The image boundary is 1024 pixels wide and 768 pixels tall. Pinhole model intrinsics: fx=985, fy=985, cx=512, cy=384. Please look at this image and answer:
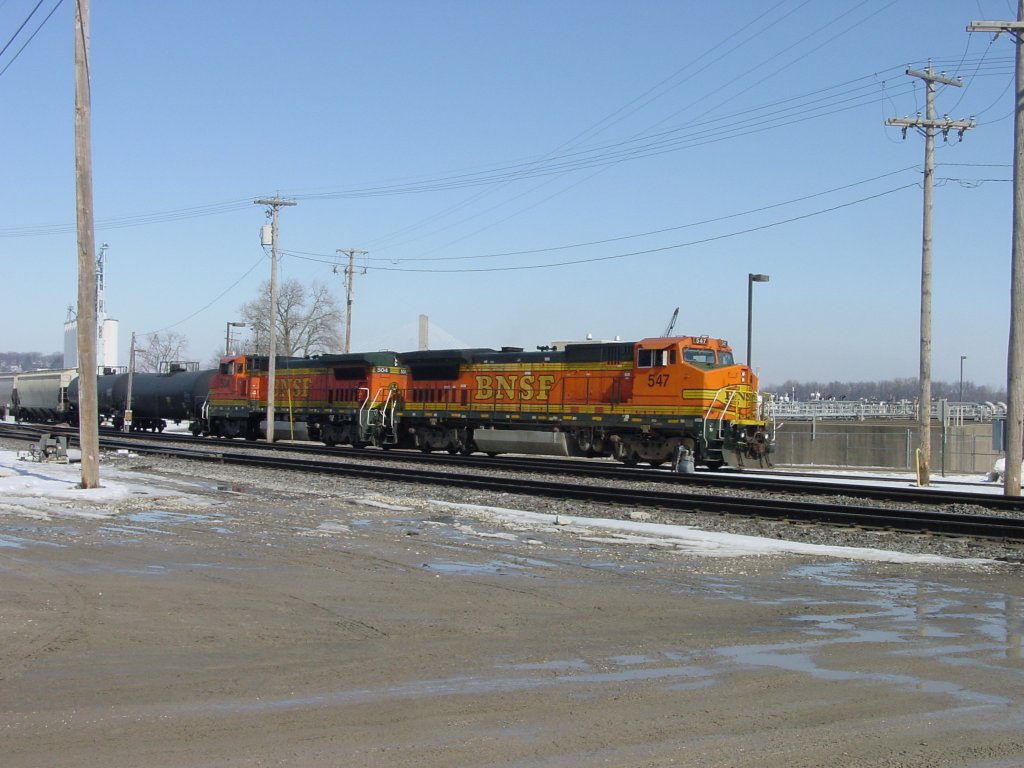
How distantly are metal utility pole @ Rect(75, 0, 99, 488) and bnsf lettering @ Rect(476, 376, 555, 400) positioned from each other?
52.9 ft

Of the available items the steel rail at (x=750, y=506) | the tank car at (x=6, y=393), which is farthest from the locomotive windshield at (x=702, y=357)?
the tank car at (x=6, y=393)

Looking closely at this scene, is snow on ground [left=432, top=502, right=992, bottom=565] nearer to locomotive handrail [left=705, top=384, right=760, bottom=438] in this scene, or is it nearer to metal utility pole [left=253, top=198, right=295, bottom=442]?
locomotive handrail [left=705, top=384, right=760, bottom=438]

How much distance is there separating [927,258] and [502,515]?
55.1 feet

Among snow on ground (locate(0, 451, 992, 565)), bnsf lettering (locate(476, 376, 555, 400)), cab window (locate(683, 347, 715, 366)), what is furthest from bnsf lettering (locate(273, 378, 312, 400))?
snow on ground (locate(0, 451, 992, 565))

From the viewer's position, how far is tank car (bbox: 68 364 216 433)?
4881 centimetres

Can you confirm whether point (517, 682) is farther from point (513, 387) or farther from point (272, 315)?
point (272, 315)

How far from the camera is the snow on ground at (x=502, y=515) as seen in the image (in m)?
12.8

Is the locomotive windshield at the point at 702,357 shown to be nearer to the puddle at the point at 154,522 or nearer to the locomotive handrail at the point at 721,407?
the locomotive handrail at the point at 721,407

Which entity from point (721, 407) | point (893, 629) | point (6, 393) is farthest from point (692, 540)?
point (6, 393)

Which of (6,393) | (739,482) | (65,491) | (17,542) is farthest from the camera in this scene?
(6,393)

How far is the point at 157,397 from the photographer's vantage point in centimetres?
5262

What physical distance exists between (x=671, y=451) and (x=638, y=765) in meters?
24.5

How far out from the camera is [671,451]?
29062 mm

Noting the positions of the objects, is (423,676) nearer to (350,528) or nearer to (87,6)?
(350,528)
